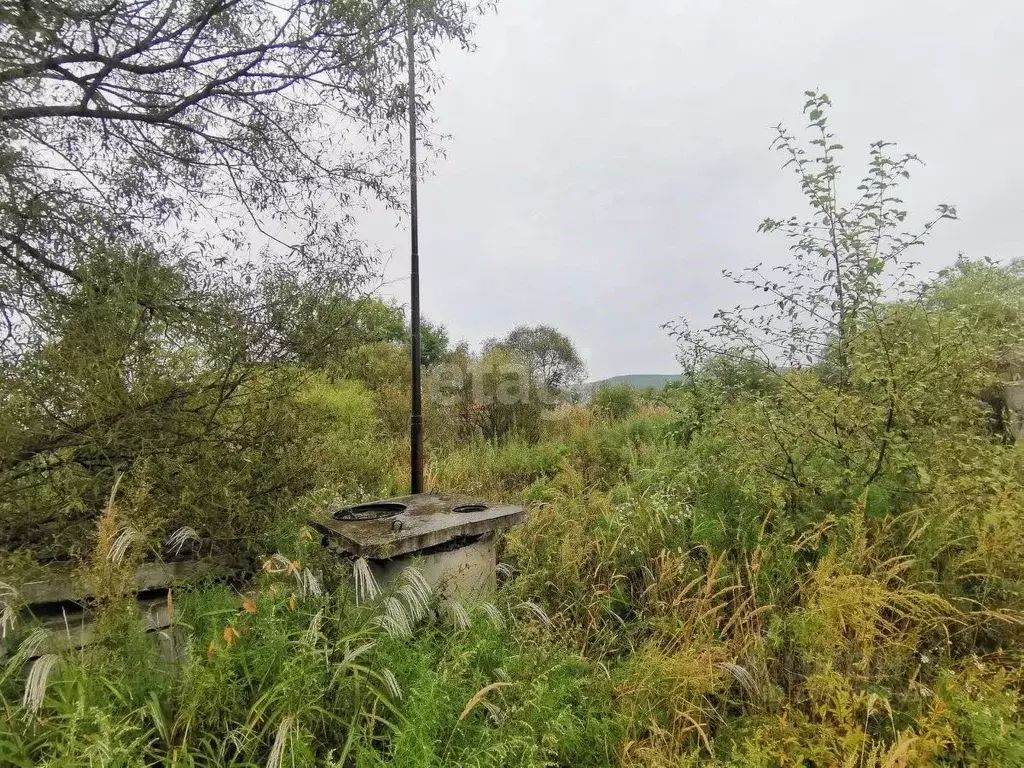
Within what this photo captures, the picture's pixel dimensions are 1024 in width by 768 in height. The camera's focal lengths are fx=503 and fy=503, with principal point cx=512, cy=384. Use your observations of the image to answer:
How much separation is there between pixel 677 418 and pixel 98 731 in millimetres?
5251

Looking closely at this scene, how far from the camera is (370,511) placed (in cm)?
316

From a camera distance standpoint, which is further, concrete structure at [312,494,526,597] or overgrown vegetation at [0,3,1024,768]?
concrete structure at [312,494,526,597]

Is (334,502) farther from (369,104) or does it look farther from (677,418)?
(677,418)

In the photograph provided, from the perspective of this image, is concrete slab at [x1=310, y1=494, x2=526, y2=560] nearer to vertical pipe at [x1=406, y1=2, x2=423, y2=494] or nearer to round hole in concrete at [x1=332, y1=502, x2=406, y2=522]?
round hole in concrete at [x1=332, y1=502, x2=406, y2=522]

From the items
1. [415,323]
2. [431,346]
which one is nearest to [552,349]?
[431,346]

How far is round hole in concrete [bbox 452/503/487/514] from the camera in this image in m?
3.02

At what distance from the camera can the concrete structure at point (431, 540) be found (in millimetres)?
2459

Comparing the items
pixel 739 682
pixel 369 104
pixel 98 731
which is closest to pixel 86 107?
pixel 369 104

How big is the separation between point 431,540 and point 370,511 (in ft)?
2.57

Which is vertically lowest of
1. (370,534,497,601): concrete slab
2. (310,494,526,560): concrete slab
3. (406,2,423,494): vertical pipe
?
(370,534,497,601): concrete slab

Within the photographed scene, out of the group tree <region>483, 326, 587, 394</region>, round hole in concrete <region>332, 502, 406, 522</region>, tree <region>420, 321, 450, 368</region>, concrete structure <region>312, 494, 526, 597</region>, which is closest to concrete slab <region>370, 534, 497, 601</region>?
concrete structure <region>312, 494, 526, 597</region>

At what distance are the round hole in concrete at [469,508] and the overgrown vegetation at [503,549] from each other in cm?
38

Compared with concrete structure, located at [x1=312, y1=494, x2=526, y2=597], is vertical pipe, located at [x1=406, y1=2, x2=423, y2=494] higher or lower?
higher

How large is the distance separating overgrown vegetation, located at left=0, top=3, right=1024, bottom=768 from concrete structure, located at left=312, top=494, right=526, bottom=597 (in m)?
0.16
